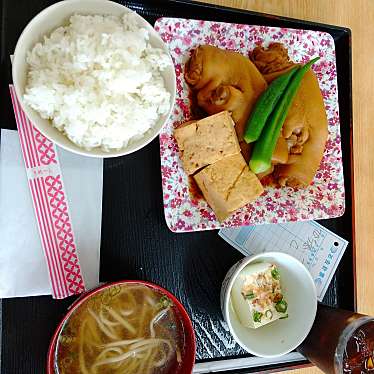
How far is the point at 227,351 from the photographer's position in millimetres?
1350

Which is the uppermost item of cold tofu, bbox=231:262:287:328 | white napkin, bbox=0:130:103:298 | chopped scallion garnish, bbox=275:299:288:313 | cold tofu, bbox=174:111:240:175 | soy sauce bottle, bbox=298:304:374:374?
cold tofu, bbox=174:111:240:175

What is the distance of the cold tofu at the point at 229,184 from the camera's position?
50.3 inches

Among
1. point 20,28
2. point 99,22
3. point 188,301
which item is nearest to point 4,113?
point 20,28

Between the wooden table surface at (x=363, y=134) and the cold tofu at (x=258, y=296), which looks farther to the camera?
the wooden table surface at (x=363, y=134)

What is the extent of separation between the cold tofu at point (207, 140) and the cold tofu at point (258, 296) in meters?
0.31

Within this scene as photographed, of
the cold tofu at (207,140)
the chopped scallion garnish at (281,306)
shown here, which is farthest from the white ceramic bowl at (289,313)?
the cold tofu at (207,140)

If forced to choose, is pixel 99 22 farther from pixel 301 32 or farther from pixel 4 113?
pixel 301 32

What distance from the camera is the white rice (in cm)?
106

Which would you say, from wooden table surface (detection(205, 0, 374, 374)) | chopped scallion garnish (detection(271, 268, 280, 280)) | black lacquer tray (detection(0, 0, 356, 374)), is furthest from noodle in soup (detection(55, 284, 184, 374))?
wooden table surface (detection(205, 0, 374, 374))

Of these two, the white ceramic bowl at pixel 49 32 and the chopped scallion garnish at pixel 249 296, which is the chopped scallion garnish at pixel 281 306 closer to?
the chopped scallion garnish at pixel 249 296

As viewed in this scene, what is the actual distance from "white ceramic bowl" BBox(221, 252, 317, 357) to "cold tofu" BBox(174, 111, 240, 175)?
0.28m

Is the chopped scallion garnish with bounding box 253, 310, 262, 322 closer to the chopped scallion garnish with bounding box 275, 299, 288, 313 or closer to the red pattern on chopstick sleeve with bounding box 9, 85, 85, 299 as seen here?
the chopped scallion garnish with bounding box 275, 299, 288, 313

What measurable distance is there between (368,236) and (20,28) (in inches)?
46.5

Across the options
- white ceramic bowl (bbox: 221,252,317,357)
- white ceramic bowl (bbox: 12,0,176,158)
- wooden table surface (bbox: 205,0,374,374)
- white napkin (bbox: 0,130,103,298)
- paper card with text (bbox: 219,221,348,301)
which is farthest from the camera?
wooden table surface (bbox: 205,0,374,374)
